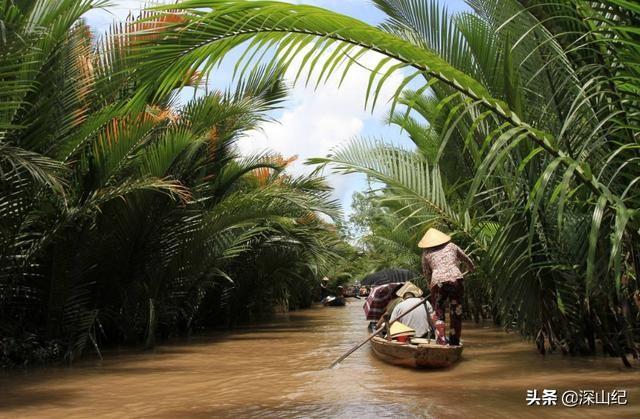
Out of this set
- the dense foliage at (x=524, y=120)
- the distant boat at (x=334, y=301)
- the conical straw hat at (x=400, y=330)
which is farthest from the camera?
the distant boat at (x=334, y=301)

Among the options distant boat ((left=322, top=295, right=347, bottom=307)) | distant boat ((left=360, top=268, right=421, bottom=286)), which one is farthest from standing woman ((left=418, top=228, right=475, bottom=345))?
distant boat ((left=322, top=295, right=347, bottom=307))

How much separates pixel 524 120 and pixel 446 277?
2836 millimetres

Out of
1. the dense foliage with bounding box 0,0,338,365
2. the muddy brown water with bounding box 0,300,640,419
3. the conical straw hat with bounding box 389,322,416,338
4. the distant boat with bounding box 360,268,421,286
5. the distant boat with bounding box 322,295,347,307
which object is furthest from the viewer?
the distant boat with bounding box 322,295,347,307

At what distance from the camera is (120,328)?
957 cm

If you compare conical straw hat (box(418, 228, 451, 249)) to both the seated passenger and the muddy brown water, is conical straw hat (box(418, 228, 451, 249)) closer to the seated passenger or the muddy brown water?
the seated passenger

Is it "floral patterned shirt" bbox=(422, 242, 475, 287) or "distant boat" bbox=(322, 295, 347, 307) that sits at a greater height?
"floral patterned shirt" bbox=(422, 242, 475, 287)

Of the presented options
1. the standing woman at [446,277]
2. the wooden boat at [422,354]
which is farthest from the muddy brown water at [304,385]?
the standing woman at [446,277]

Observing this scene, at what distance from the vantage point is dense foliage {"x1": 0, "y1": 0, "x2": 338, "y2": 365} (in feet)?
20.7

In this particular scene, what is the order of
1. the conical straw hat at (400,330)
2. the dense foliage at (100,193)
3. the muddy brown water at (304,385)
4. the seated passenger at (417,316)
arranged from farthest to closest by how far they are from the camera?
the seated passenger at (417,316)
the conical straw hat at (400,330)
the dense foliage at (100,193)
the muddy brown water at (304,385)

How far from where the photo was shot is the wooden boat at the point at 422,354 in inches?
253

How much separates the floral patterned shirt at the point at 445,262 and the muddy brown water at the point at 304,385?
3.30ft

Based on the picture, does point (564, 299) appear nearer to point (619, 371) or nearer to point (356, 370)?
point (619, 371)

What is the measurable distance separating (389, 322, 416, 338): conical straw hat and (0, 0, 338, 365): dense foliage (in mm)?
2989

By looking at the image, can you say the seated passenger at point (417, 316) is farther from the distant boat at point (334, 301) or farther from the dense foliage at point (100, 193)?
the distant boat at point (334, 301)
